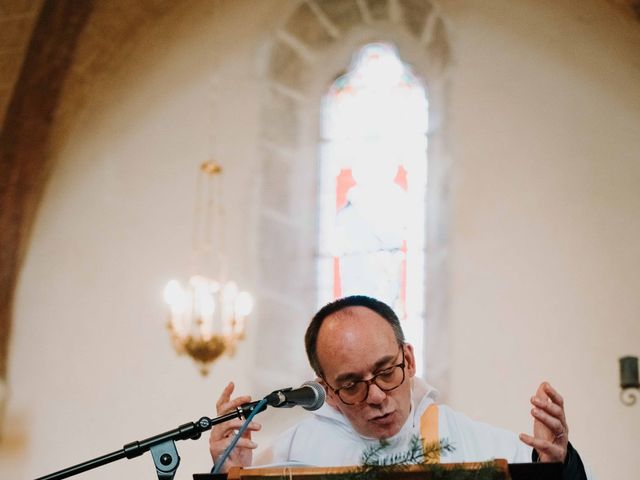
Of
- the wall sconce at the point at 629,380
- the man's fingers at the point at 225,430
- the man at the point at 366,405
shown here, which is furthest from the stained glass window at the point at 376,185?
the man's fingers at the point at 225,430

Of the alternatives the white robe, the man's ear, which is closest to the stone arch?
the white robe

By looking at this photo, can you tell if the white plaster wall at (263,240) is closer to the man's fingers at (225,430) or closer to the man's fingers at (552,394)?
the man's fingers at (225,430)

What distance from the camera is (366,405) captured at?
140 inches

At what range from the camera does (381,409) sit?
354cm

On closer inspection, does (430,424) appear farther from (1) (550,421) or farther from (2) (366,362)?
(1) (550,421)

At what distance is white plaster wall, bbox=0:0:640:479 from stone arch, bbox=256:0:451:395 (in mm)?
147

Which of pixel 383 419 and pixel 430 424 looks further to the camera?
pixel 430 424

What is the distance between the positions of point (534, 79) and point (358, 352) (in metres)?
5.19


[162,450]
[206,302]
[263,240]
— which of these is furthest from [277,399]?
[263,240]

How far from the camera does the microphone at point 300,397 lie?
2984mm

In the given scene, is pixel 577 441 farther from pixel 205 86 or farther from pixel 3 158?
pixel 3 158

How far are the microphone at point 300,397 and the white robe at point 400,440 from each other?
59 centimetres

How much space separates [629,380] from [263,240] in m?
3.10

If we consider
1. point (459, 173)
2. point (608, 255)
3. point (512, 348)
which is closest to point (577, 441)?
point (512, 348)
